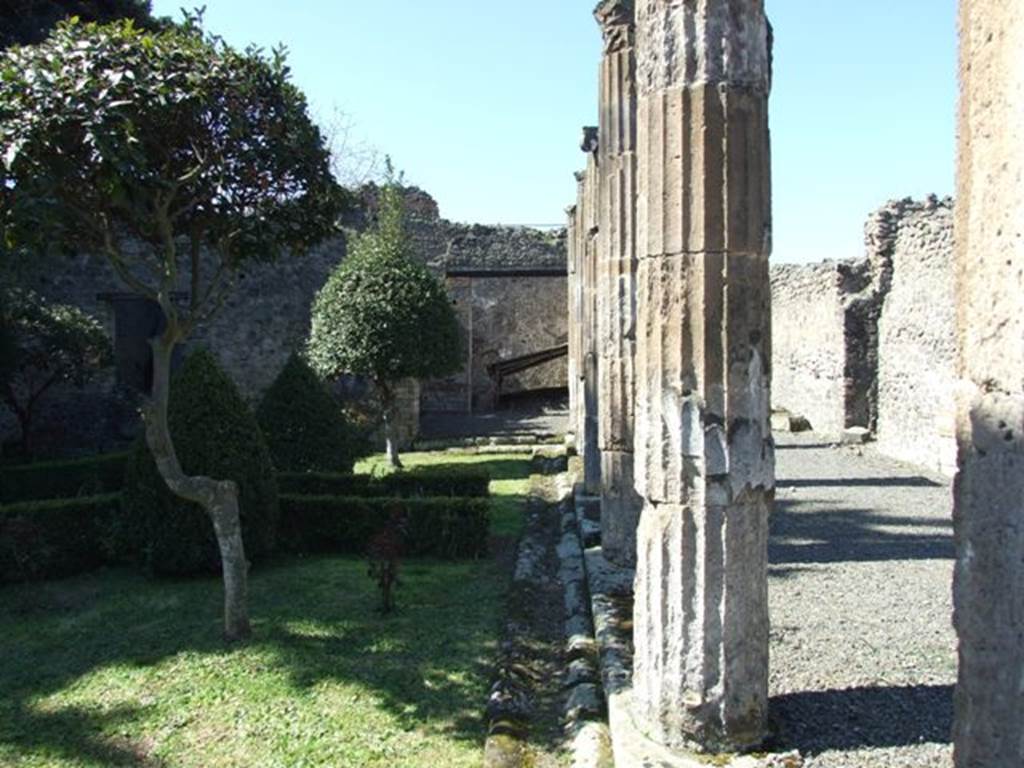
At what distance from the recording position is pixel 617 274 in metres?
7.04

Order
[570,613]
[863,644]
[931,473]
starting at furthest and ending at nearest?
[931,473] < [570,613] < [863,644]

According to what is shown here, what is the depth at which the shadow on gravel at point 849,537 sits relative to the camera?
7.30 meters

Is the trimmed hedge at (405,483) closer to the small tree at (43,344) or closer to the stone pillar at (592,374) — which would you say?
the stone pillar at (592,374)

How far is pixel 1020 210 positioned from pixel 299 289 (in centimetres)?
1756

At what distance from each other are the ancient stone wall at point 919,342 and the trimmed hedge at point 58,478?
394 inches

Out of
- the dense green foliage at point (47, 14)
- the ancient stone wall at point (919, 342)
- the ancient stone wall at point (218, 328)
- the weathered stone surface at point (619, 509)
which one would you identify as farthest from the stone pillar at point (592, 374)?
the dense green foliage at point (47, 14)

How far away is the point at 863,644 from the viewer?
4953 millimetres

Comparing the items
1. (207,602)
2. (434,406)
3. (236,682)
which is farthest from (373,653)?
(434,406)

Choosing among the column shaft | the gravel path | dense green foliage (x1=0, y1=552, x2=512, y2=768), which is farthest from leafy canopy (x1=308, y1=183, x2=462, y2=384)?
dense green foliage (x1=0, y1=552, x2=512, y2=768)

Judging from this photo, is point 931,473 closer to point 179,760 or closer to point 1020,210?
point 179,760

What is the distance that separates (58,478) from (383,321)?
16.6 ft

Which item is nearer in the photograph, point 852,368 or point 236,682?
point 236,682

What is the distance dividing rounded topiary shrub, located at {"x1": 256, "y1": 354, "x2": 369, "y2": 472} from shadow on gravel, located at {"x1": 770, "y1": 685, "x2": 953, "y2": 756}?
23.4 feet

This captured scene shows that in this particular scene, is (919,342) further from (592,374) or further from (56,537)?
(56,537)
